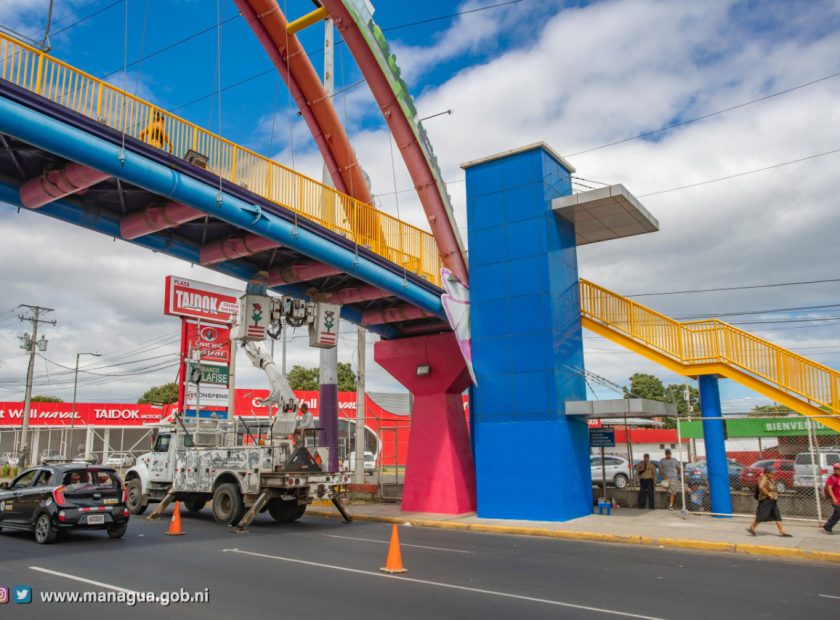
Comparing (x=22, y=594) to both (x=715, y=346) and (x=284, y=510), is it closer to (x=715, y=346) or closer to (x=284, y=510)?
(x=284, y=510)

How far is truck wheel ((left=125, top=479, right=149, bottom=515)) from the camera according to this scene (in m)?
19.5

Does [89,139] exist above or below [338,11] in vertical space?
below

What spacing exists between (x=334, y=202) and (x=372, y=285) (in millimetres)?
2555

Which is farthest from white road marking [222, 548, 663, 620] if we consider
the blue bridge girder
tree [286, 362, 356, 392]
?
tree [286, 362, 356, 392]

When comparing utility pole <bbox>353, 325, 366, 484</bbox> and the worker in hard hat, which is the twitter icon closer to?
the worker in hard hat

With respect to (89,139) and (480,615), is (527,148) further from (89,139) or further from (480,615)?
(480,615)

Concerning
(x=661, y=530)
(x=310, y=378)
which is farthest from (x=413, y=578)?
(x=310, y=378)

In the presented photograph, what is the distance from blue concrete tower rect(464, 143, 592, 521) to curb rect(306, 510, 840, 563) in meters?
1.40

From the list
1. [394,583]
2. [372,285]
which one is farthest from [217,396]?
[394,583]

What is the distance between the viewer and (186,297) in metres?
29.3

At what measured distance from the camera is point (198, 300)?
29672 millimetres

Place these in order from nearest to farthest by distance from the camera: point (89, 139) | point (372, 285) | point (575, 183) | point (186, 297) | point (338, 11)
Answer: point (89, 139), point (338, 11), point (372, 285), point (575, 183), point (186, 297)

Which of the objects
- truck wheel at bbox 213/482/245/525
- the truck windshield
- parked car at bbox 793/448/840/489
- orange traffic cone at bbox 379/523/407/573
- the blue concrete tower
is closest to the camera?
orange traffic cone at bbox 379/523/407/573

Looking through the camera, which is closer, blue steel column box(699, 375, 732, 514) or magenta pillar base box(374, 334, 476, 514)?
→ blue steel column box(699, 375, 732, 514)
